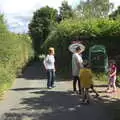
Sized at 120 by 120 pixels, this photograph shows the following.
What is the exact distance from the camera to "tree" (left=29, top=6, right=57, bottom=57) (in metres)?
66.9

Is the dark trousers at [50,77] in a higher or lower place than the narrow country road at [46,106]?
higher

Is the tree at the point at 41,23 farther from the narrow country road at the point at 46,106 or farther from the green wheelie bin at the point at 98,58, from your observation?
the narrow country road at the point at 46,106

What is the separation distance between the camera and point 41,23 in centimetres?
6912

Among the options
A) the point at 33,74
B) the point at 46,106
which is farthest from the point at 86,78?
the point at 33,74

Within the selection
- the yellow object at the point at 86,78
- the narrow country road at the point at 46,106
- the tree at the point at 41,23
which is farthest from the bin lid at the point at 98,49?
the tree at the point at 41,23

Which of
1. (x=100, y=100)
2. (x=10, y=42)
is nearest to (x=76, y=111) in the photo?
(x=100, y=100)

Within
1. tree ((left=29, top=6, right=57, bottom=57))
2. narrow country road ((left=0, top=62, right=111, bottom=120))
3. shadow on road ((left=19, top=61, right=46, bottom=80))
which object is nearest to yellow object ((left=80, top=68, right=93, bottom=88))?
narrow country road ((left=0, top=62, right=111, bottom=120))

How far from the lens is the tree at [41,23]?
66.9 metres

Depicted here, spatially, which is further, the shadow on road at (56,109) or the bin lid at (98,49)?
the bin lid at (98,49)

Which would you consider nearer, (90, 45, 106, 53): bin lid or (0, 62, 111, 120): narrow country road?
(0, 62, 111, 120): narrow country road

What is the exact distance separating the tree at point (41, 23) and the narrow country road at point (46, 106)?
1935 inches

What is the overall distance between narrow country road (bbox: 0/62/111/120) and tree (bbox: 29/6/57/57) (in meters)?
49.2

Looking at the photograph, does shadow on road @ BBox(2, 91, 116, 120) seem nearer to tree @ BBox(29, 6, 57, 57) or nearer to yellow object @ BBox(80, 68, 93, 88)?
yellow object @ BBox(80, 68, 93, 88)

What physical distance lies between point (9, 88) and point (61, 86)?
202 centimetres
